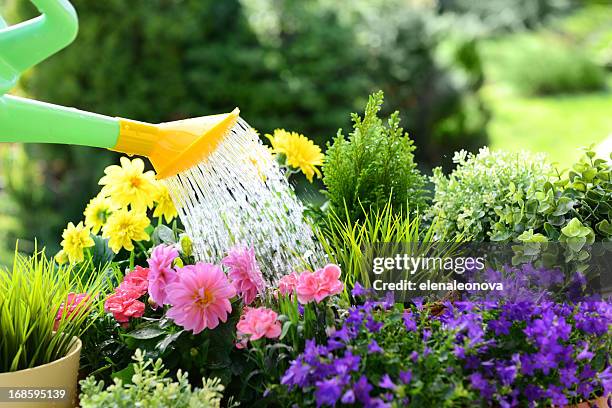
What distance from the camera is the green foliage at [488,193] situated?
66.0 inches

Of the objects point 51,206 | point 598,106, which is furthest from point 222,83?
point 598,106

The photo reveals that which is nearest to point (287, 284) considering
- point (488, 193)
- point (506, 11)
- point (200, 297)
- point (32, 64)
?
point (200, 297)

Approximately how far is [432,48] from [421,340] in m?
5.65

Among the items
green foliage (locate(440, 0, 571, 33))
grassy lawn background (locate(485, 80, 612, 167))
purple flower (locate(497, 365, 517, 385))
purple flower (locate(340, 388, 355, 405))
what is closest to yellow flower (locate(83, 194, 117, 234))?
purple flower (locate(340, 388, 355, 405))

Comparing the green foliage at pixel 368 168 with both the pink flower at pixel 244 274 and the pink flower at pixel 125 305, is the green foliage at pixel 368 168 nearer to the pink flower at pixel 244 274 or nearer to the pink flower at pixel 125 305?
the pink flower at pixel 244 274

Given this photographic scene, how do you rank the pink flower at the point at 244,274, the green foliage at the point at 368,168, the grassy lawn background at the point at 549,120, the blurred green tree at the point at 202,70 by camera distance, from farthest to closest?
the grassy lawn background at the point at 549,120 < the blurred green tree at the point at 202,70 < the green foliage at the point at 368,168 < the pink flower at the point at 244,274

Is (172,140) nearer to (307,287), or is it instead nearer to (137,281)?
(137,281)

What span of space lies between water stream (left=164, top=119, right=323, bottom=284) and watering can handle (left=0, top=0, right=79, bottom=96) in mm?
349

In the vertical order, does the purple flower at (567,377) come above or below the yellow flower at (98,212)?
below

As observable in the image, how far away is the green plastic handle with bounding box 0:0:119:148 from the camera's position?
1457 millimetres

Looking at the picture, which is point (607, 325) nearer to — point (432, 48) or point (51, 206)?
point (51, 206)

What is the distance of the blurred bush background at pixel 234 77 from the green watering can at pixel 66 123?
3968 millimetres

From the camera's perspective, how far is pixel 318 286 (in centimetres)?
138

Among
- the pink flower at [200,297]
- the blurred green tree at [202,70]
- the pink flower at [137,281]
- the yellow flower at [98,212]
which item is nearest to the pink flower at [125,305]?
the pink flower at [137,281]
